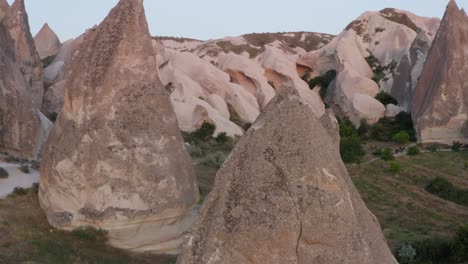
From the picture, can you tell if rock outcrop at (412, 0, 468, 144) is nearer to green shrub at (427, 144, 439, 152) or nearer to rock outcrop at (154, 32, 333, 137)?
green shrub at (427, 144, 439, 152)

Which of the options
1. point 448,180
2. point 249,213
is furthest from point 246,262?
point 448,180

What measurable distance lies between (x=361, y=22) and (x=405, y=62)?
9.85 metres

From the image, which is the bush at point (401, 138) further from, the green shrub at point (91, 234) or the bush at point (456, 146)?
the green shrub at point (91, 234)

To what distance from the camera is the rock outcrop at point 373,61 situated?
1059 inches

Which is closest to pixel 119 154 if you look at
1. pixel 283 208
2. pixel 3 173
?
pixel 3 173

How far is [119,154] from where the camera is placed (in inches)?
367

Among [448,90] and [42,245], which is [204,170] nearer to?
[42,245]

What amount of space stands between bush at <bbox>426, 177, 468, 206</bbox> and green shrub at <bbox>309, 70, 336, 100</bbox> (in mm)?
17219

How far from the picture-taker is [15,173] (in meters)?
11.6

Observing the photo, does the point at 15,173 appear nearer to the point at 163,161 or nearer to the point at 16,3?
the point at 163,161

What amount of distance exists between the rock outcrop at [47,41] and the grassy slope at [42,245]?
1183 inches

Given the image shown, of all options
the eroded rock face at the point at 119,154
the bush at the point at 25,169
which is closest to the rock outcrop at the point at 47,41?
the bush at the point at 25,169

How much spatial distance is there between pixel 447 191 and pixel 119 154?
9.27 metres

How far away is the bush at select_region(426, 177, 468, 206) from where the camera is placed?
14.2 meters
